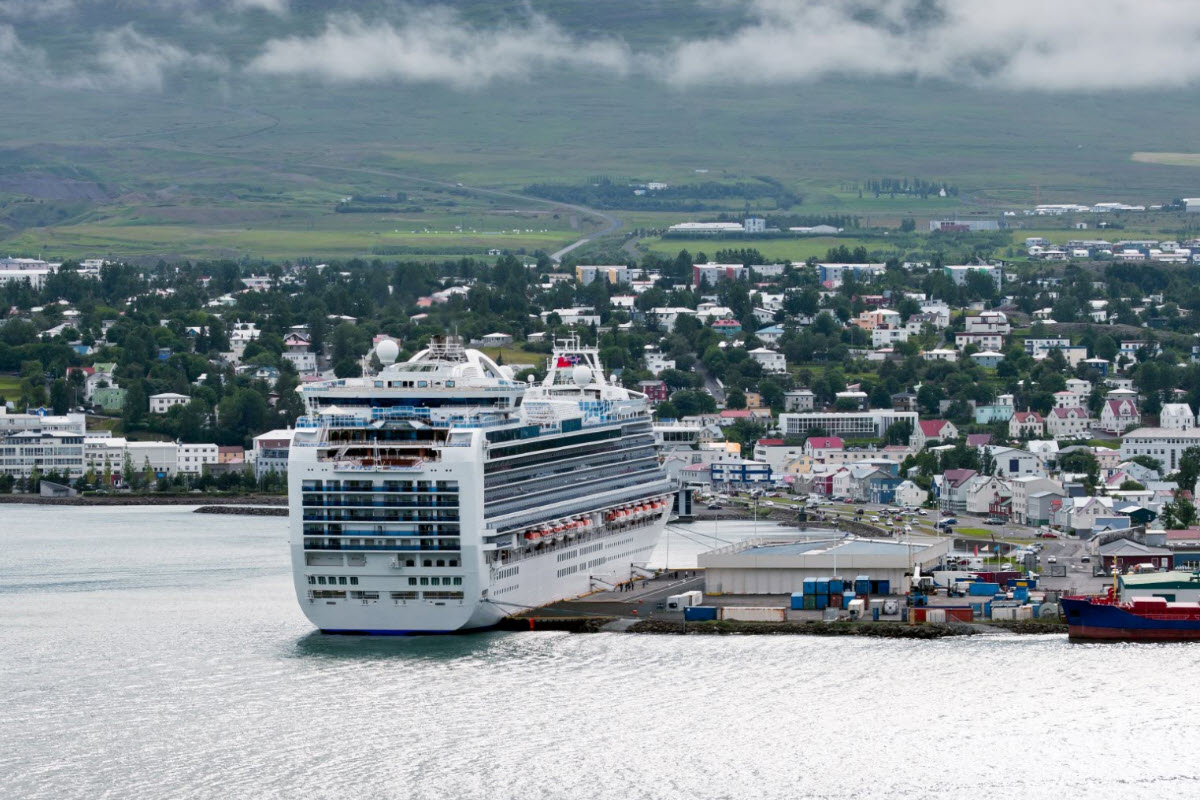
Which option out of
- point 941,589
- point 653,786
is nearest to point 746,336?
point 941,589

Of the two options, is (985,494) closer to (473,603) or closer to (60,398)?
(473,603)

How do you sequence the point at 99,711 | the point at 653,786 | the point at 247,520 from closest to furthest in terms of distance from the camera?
the point at 653,786 < the point at 99,711 < the point at 247,520

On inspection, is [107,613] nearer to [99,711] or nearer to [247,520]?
[99,711]

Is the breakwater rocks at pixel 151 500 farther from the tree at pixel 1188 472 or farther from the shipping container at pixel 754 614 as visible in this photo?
the shipping container at pixel 754 614

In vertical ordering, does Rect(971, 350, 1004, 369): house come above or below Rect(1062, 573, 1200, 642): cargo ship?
above

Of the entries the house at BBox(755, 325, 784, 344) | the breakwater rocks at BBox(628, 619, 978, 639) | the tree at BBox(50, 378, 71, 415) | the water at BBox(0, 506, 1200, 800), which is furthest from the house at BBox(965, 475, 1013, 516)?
the house at BBox(755, 325, 784, 344)

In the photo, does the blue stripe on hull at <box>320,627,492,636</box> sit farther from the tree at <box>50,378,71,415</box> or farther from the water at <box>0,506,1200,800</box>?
the tree at <box>50,378,71,415</box>
